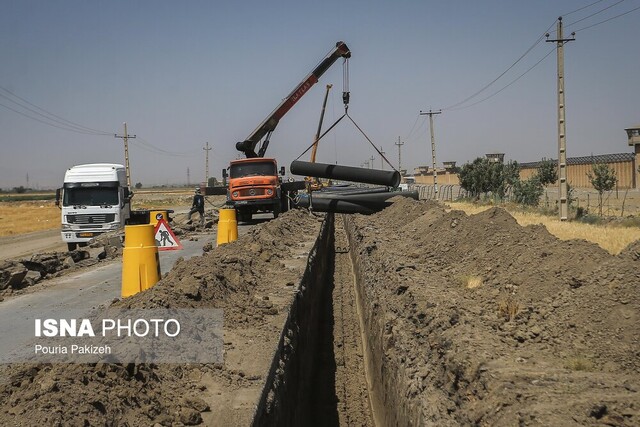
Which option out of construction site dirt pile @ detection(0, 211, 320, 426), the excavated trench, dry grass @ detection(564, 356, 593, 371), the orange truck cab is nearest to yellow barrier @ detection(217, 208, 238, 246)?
the excavated trench

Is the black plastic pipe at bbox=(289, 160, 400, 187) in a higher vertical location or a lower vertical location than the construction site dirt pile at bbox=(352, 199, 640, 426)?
higher

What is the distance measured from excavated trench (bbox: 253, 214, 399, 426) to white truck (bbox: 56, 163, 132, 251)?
9178mm

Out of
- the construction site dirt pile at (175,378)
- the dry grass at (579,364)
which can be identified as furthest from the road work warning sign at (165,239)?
the dry grass at (579,364)

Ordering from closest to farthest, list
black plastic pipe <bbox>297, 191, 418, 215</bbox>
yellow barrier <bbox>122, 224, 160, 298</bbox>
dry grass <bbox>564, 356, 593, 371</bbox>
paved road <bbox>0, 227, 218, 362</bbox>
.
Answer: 1. dry grass <bbox>564, 356, 593, 371</bbox>
2. paved road <bbox>0, 227, 218, 362</bbox>
3. yellow barrier <bbox>122, 224, 160, 298</bbox>
4. black plastic pipe <bbox>297, 191, 418, 215</bbox>

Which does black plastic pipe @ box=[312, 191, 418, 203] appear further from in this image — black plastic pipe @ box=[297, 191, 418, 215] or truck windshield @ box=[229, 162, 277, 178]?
truck windshield @ box=[229, 162, 277, 178]

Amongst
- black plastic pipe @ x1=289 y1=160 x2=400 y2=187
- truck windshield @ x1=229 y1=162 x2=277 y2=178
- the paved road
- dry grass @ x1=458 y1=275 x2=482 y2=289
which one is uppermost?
truck windshield @ x1=229 y1=162 x2=277 y2=178

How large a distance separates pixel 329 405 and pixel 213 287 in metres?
2.62

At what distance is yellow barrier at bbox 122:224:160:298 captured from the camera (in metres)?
7.49

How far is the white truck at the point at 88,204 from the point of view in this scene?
2002 cm

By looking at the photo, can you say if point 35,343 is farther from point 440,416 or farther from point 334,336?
point 334,336

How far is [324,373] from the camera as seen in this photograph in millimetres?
9938

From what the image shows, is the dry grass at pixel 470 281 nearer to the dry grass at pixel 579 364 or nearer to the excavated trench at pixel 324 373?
the excavated trench at pixel 324 373

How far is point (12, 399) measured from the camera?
3.76 m

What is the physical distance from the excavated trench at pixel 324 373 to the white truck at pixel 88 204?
9178 mm
